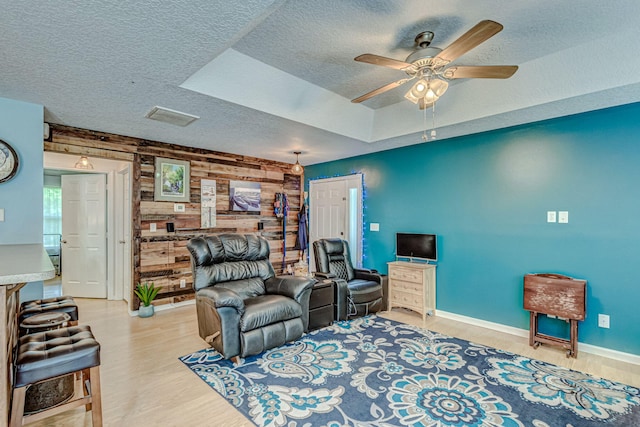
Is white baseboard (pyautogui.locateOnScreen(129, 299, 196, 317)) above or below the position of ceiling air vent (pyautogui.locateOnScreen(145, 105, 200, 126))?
below

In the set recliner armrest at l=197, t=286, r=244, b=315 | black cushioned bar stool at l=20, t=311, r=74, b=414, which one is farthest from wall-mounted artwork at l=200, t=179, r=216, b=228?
black cushioned bar stool at l=20, t=311, r=74, b=414

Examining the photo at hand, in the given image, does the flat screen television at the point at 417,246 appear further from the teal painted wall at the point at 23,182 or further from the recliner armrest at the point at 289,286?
the teal painted wall at the point at 23,182

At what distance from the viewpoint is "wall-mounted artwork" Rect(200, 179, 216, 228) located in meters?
4.93

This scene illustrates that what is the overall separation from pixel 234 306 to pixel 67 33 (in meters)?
2.25

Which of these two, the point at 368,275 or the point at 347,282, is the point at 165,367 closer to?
the point at 347,282

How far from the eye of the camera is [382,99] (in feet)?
12.6

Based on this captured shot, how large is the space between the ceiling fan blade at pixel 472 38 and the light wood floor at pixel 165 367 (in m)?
2.75

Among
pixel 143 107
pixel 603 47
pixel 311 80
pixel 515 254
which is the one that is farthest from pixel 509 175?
pixel 143 107

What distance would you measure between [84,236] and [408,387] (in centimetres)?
545

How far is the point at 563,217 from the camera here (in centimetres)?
333

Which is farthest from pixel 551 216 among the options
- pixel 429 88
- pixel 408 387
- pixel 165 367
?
pixel 165 367

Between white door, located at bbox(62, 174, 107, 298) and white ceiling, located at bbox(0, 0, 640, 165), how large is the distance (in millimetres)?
1935

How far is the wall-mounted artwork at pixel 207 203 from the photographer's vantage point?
4.93 metres

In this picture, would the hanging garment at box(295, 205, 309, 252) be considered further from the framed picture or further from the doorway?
the doorway
